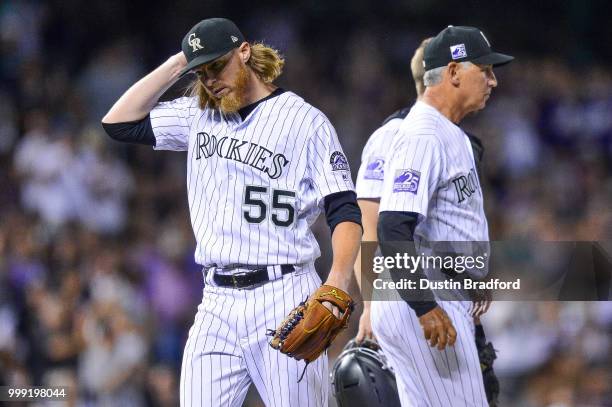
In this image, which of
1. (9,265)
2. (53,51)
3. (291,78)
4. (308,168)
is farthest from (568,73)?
(308,168)

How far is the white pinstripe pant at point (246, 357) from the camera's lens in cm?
321

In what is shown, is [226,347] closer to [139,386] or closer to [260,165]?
[260,165]

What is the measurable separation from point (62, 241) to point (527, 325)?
137 inches

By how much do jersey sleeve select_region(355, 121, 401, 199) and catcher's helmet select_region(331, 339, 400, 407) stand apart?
2.17 feet

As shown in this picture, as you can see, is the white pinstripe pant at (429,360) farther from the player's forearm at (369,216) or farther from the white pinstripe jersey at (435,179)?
the player's forearm at (369,216)

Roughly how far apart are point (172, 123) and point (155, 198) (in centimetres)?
497

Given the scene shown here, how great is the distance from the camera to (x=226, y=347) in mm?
3244

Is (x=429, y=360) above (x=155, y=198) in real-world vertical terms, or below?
below

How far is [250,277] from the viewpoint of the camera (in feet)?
10.8

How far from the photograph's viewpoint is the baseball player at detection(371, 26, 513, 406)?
3.66m

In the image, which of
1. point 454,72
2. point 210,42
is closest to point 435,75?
point 454,72

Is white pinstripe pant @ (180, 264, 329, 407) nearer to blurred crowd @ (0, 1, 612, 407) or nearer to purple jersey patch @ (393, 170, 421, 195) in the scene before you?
purple jersey patch @ (393, 170, 421, 195)

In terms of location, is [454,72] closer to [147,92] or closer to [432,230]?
[432,230]

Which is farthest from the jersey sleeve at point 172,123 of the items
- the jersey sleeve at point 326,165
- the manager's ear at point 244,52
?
the jersey sleeve at point 326,165
